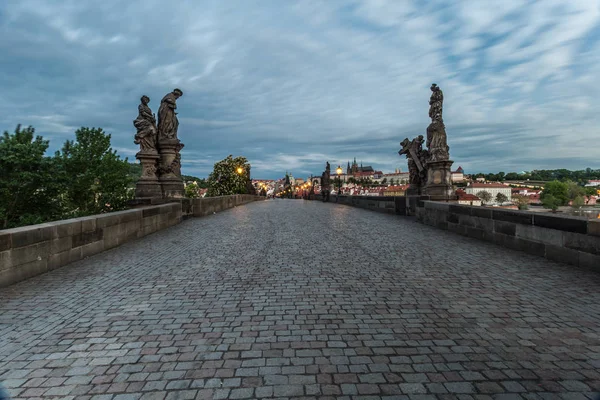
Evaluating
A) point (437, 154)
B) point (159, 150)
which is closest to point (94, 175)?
point (159, 150)

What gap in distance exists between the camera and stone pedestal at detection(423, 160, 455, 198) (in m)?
13.7

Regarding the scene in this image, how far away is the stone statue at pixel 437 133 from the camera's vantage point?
1369 centimetres

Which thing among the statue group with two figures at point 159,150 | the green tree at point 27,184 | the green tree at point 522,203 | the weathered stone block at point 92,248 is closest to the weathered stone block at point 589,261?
the weathered stone block at point 92,248

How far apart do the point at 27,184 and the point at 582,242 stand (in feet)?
51.5

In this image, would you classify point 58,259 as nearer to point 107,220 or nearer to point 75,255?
point 75,255

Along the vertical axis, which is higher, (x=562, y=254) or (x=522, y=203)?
(x=562, y=254)

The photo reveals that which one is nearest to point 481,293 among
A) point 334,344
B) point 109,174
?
point 334,344

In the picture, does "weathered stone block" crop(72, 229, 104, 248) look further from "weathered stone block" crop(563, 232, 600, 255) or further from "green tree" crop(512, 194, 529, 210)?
"green tree" crop(512, 194, 529, 210)

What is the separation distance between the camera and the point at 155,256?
6.52 m

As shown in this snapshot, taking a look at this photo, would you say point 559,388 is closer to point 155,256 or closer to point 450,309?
point 450,309

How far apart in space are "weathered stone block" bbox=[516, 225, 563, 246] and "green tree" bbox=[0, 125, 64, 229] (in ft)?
48.1

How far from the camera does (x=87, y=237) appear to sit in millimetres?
6438

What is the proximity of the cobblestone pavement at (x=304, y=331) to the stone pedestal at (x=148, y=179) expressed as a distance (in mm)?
7250

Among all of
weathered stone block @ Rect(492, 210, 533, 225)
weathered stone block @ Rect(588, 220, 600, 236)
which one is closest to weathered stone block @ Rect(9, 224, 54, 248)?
weathered stone block @ Rect(588, 220, 600, 236)
